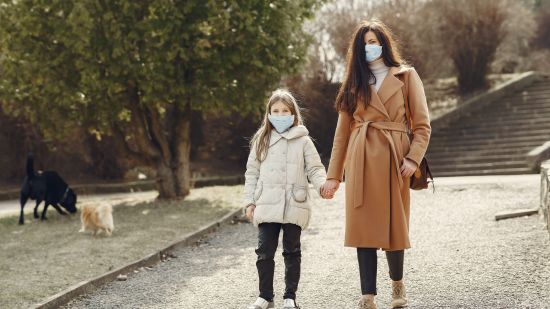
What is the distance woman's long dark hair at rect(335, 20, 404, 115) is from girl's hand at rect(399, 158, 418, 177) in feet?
1.83

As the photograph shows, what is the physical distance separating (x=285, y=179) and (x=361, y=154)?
67 cm

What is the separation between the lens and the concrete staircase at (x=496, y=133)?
21109mm

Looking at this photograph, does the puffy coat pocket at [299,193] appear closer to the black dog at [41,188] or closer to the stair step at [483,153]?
the black dog at [41,188]

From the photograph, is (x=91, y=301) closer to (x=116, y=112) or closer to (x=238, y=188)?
(x=116, y=112)

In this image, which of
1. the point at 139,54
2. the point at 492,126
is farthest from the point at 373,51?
the point at 492,126

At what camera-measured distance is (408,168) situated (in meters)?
6.06

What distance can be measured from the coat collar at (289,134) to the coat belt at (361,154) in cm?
50

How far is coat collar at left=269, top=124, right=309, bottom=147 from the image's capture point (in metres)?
6.46

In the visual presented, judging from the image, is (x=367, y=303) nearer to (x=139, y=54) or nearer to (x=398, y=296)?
(x=398, y=296)

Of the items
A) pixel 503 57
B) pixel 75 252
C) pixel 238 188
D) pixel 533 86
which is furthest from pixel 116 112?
pixel 503 57

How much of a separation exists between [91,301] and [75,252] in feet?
9.28

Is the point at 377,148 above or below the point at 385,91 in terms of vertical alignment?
below

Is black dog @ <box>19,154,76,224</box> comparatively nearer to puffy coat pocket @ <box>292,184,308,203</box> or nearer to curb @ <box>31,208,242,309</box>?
curb @ <box>31,208,242,309</box>

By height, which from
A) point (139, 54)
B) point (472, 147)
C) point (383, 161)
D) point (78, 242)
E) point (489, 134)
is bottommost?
point (78, 242)
